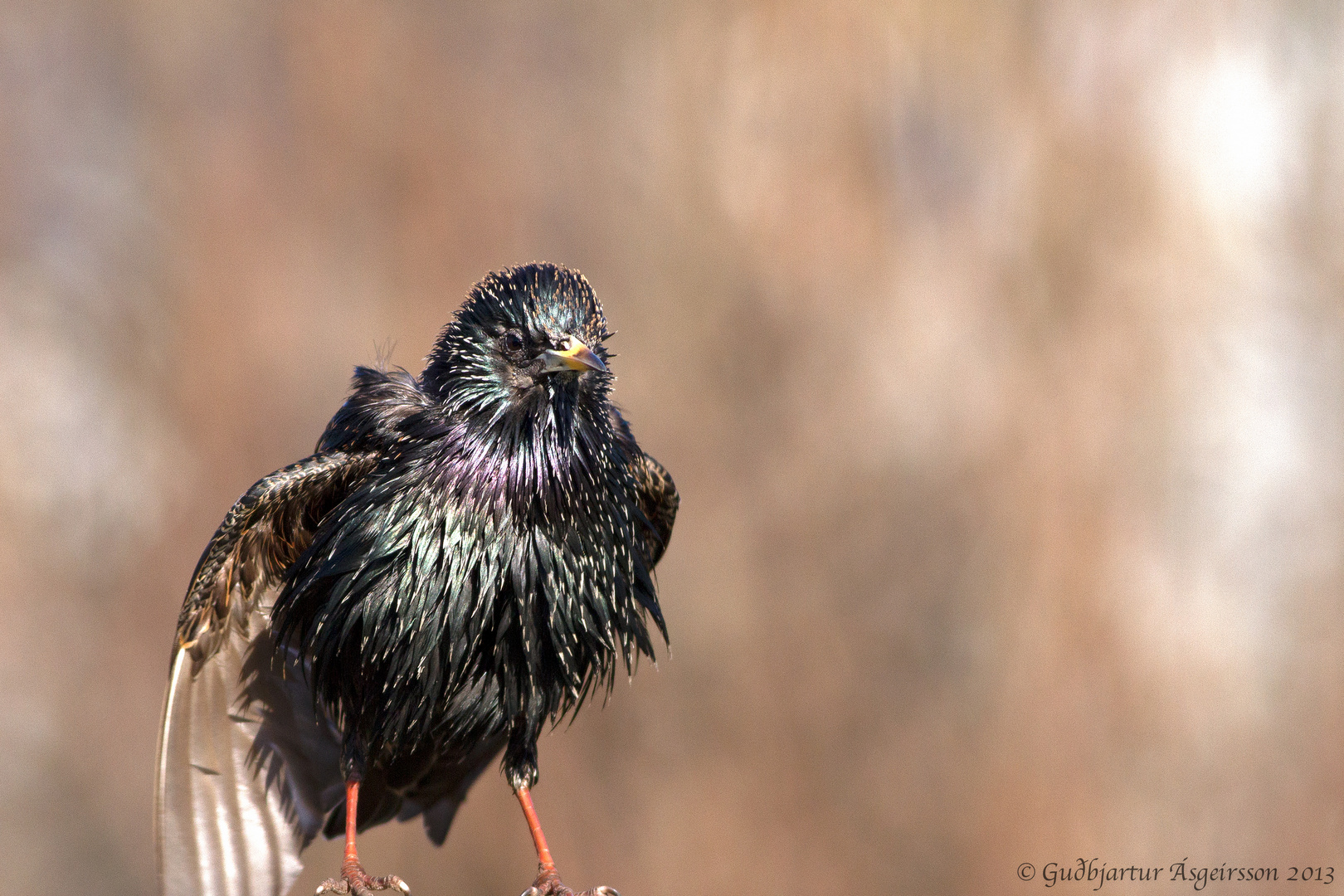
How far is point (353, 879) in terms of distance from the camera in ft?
12.3

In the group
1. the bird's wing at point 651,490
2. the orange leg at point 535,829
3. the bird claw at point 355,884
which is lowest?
the bird claw at point 355,884

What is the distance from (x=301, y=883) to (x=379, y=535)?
569cm

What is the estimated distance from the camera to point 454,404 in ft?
12.4

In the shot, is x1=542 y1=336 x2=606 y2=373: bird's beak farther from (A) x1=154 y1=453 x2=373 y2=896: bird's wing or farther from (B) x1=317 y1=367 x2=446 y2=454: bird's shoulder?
(A) x1=154 y1=453 x2=373 y2=896: bird's wing

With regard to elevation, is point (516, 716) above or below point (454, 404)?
below

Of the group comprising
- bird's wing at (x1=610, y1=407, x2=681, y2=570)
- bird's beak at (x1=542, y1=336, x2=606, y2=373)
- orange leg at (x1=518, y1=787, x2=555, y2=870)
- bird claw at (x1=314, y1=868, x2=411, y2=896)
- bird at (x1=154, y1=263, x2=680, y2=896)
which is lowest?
bird claw at (x1=314, y1=868, x2=411, y2=896)

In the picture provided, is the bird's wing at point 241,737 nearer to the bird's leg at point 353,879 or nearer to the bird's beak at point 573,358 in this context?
the bird's leg at point 353,879

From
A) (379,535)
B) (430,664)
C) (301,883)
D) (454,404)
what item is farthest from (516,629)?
(301,883)

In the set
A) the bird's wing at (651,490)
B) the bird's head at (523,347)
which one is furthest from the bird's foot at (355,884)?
the bird's head at (523,347)

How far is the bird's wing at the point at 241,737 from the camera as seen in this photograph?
406 cm

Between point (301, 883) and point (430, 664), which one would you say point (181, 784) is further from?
point (301, 883)

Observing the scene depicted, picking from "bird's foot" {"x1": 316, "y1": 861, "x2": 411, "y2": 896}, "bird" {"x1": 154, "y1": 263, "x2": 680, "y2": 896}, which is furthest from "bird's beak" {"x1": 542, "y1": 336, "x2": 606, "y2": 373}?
"bird's foot" {"x1": 316, "y1": 861, "x2": 411, "y2": 896}

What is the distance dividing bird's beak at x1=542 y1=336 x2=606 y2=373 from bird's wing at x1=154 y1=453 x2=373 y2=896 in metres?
0.74

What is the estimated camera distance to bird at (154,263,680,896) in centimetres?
367
